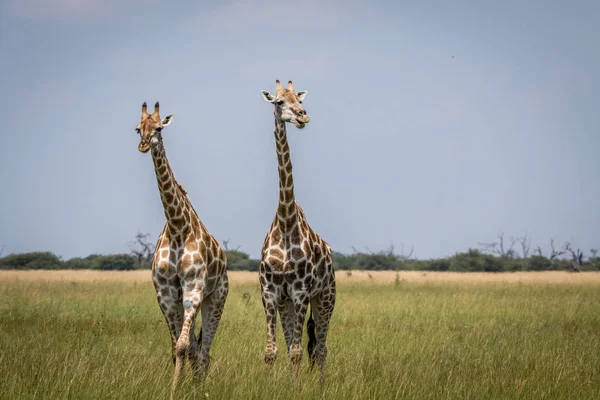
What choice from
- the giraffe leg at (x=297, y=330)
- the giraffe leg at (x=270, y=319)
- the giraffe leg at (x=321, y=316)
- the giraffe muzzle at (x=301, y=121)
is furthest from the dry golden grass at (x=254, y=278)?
the giraffe muzzle at (x=301, y=121)

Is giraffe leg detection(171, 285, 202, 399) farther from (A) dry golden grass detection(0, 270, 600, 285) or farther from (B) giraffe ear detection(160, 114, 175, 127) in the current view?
(A) dry golden grass detection(0, 270, 600, 285)

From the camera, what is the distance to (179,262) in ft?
29.1

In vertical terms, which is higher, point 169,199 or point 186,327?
point 169,199

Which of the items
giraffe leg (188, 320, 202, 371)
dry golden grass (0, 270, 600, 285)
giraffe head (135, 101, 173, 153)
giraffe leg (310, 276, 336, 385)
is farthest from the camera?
dry golden grass (0, 270, 600, 285)

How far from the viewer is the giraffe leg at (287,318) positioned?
938 cm

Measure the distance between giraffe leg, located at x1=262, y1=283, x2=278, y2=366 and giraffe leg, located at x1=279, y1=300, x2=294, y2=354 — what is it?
29cm

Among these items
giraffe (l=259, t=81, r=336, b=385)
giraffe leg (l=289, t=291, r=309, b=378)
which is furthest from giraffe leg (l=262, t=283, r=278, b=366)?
giraffe leg (l=289, t=291, r=309, b=378)

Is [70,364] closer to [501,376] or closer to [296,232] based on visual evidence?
[296,232]

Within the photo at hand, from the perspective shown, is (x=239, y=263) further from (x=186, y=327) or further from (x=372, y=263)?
(x=186, y=327)

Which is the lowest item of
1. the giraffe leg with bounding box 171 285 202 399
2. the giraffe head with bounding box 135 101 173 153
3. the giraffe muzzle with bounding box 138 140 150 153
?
the giraffe leg with bounding box 171 285 202 399

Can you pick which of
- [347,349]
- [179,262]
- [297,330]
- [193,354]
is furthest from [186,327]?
[347,349]

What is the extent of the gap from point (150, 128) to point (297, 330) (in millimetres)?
2874

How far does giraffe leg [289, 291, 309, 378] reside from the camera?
900cm

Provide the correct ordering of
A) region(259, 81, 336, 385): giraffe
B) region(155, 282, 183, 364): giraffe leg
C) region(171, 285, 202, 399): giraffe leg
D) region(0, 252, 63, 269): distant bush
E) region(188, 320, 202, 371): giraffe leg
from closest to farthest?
region(171, 285, 202, 399): giraffe leg, region(155, 282, 183, 364): giraffe leg, region(259, 81, 336, 385): giraffe, region(188, 320, 202, 371): giraffe leg, region(0, 252, 63, 269): distant bush
